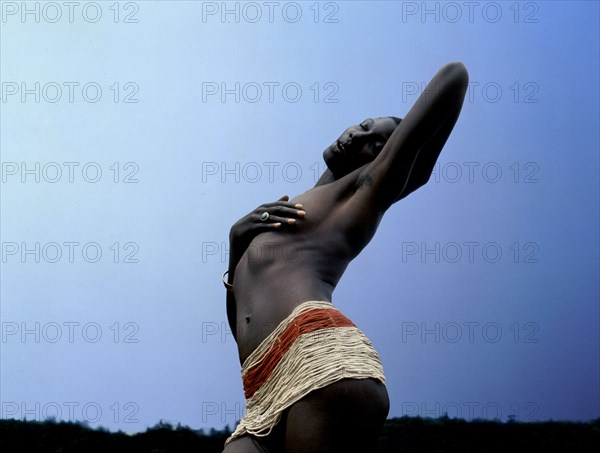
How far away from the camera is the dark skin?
1.98 meters

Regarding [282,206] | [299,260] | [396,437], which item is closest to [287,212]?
[282,206]

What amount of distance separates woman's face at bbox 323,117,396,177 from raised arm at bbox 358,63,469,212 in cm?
11

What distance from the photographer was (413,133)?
2.01 meters

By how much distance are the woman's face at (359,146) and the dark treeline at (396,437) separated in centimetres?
173

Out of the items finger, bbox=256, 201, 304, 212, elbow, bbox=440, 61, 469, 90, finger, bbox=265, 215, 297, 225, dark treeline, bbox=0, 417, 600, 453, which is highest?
elbow, bbox=440, 61, 469, 90

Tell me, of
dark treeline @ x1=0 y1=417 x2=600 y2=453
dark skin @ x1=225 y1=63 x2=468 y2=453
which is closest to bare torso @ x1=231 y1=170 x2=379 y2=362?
dark skin @ x1=225 y1=63 x2=468 y2=453

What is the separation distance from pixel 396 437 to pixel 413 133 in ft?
6.58

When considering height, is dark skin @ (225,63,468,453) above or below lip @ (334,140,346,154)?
below

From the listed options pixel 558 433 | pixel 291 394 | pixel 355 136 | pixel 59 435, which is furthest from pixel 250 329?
pixel 558 433

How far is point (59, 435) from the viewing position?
359 cm

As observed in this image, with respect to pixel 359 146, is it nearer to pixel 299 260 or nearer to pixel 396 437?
pixel 299 260

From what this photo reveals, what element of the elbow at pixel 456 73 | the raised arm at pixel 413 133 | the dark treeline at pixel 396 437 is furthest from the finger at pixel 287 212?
the dark treeline at pixel 396 437

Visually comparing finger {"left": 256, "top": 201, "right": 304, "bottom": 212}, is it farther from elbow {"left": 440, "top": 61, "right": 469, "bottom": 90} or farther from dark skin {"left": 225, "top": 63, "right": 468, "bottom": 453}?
elbow {"left": 440, "top": 61, "right": 469, "bottom": 90}

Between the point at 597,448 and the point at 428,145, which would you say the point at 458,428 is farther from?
the point at 428,145
